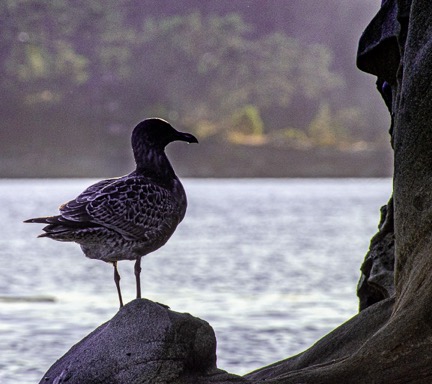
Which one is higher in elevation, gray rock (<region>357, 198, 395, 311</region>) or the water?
the water

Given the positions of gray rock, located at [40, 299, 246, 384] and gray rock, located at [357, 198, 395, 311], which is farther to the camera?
gray rock, located at [357, 198, 395, 311]

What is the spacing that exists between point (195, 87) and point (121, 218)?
128 metres

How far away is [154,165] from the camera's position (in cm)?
916

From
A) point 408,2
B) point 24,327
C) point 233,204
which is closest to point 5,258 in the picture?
point 24,327

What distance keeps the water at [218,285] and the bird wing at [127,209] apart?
567 centimetres

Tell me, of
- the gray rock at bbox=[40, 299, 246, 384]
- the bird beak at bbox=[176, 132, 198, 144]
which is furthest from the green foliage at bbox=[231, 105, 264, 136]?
the gray rock at bbox=[40, 299, 246, 384]

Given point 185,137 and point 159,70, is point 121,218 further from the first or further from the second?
point 159,70

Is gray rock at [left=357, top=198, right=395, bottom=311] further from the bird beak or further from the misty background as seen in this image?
the misty background

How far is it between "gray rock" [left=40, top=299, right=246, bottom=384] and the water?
21.2 ft

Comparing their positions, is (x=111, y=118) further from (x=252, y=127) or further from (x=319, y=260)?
(x=319, y=260)

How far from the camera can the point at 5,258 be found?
40.0m

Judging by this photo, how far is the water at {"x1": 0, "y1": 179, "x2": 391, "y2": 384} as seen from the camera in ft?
59.8

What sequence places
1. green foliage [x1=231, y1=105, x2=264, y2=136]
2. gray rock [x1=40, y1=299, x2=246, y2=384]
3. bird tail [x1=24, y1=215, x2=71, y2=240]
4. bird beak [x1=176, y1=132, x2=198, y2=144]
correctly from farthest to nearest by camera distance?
1. green foliage [x1=231, y1=105, x2=264, y2=136]
2. bird beak [x1=176, y1=132, x2=198, y2=144]
3. bird tail [x1=24, y1=215, x2=71, y2=240]
4. gray rock [x1=40, y1=299, x2=246, y2=384]

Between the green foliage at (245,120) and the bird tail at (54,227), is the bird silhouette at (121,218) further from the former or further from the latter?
the green foliage at (245,120)
